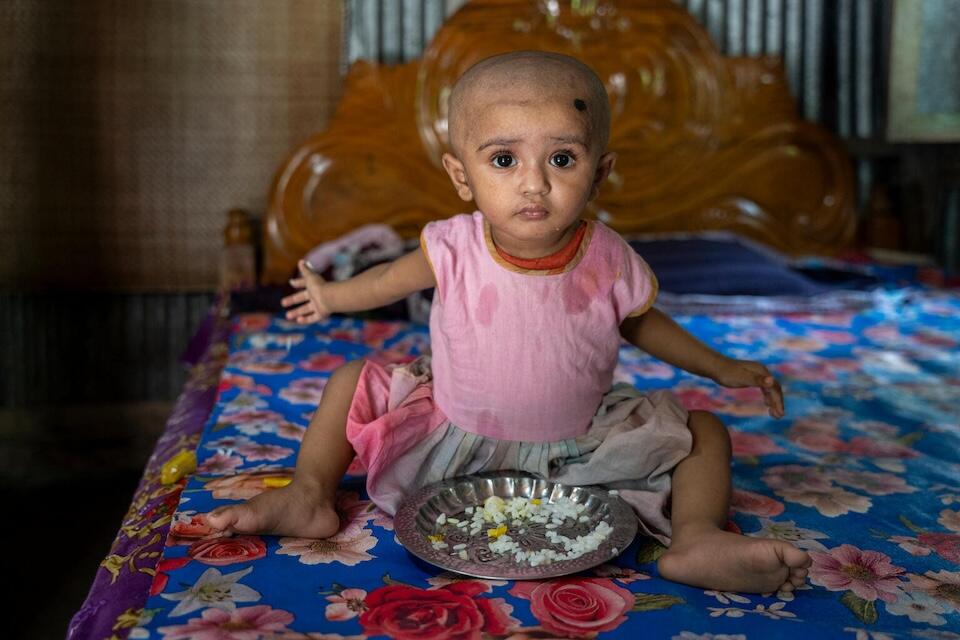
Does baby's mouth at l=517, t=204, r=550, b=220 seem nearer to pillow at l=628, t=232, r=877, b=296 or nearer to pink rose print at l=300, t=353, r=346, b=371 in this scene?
pink rose print at l=300, t=353, r=346, b=371

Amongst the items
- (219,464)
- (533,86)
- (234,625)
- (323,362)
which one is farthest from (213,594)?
(323,362)

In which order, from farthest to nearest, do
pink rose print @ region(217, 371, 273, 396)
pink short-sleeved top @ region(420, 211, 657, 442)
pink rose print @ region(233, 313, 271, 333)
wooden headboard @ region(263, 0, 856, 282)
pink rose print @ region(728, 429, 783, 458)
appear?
wooden headboard @ region(263, 0, 856, 282) → pink rose print @ region(233, 313, 271, 333) → pink rose print @ region(217, 371, 273, 396) → pink rose print @ region(728, 429, 783, 458) → pink short-sleeved top @ region(420, 211, 657, 442)

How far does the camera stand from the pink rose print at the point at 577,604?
0.94 m

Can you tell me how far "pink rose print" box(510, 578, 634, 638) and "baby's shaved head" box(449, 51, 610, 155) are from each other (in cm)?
53

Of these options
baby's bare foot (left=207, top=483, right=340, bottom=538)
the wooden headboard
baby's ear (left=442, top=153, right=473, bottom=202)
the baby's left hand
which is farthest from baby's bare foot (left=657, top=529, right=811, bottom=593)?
the wooden headboard

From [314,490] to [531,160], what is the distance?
50 centimetres

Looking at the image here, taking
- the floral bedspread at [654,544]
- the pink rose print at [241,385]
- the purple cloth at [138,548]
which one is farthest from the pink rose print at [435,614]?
the pink rose print at [241,385]

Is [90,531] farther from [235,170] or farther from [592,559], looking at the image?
[592,559]

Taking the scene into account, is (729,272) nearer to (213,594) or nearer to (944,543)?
(944,543)

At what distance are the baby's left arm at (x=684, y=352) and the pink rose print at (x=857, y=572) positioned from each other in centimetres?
23

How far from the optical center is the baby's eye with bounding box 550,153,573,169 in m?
1.15

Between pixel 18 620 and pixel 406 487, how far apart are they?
4.39ft

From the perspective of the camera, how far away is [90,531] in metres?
2.60

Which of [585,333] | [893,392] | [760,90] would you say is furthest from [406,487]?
[760,90]
